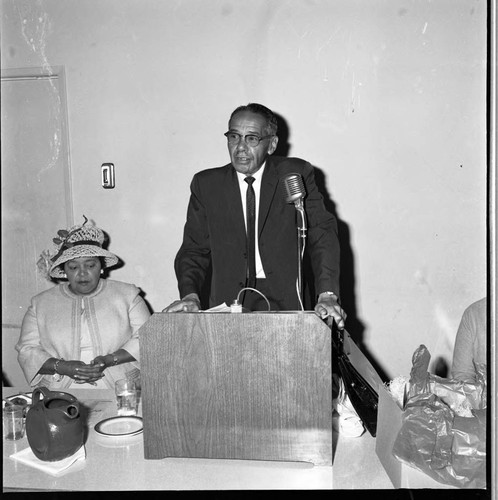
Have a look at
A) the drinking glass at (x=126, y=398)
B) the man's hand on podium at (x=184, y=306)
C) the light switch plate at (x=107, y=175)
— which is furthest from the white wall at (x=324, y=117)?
the man's hand on podium at (x=184, y=306)

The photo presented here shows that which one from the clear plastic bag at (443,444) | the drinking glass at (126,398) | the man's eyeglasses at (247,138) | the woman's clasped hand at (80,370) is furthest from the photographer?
the woman's clasped hand at (80,370)

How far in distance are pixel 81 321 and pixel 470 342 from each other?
63.4 inches

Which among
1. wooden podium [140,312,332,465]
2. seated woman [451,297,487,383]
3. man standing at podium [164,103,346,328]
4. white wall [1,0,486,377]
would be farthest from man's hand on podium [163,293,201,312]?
white wall [1,0,486,377]

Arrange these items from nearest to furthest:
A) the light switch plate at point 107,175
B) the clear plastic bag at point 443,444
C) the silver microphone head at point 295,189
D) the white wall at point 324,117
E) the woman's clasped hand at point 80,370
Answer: the clear plastic bag at point 443,444
the silver microphone head at point 295,189
the woman's clasped hand at point 80,370
the white wall at point 324,117
the light switch plate at point 107,175

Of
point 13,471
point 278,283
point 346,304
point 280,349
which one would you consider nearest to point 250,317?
point 280,349

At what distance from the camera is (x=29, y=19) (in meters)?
2.92

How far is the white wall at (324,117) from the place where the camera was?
9.50 ft

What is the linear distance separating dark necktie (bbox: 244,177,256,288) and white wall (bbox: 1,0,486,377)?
0.93m

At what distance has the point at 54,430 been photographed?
4.13 feet

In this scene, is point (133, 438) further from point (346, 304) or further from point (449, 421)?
point (346, 304)

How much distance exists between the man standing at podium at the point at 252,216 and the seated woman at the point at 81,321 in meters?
0.53

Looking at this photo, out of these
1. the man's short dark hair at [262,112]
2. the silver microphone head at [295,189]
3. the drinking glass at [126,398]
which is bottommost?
the drinking glass at [126,398]

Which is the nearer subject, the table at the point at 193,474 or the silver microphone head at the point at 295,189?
the table at the point at 193,474

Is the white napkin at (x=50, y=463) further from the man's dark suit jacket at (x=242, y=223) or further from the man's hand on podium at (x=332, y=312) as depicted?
the man's dark suit jacket at (x=242, y=223)
